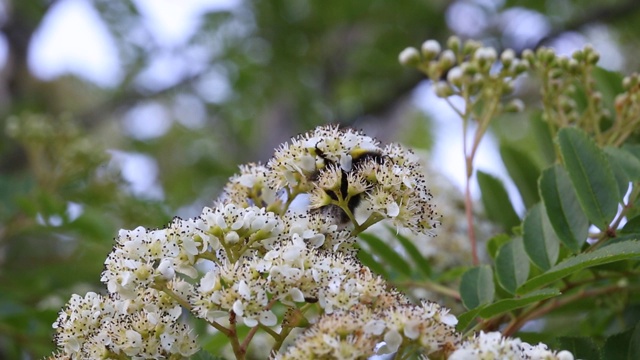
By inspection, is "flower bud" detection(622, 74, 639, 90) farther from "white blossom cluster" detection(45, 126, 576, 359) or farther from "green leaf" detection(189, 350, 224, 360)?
"green leaf" detection(189, 350, 224, 360)

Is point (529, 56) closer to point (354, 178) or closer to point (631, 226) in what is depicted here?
point (631, 226)

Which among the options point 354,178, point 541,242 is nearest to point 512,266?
point 541,242

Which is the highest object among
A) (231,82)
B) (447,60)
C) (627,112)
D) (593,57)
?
(231,82)

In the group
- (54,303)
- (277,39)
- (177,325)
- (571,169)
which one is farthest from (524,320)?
(277,39)

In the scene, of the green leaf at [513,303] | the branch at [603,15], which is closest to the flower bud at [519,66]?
the green leaf at [513,303]

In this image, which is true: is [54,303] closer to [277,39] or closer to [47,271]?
[47,271]

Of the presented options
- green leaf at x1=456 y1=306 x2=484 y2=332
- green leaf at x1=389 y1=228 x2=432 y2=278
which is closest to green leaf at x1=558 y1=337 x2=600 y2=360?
green leaf at x1=456 y1=306 x2=484 y2=332
